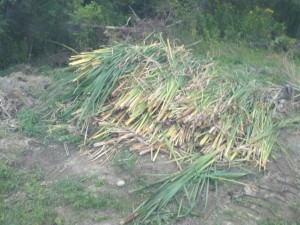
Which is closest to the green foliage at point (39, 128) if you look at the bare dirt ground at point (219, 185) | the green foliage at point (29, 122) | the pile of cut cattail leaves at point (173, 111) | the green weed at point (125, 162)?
the green foliage at point (29, 122)

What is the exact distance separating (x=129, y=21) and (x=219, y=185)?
17.2 feet

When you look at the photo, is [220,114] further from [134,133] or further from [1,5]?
[1,5]

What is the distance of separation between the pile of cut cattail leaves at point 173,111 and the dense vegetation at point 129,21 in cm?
235

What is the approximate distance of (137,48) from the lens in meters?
7.77

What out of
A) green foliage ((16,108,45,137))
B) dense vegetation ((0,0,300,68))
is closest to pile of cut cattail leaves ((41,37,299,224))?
green foliage ((16,108,45,137))

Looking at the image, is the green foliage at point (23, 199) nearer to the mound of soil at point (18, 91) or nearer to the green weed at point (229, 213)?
the mound of soil at point (18, 91)

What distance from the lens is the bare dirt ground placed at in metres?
5.80

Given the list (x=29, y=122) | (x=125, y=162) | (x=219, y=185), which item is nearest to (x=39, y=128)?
(x=29, y=122)

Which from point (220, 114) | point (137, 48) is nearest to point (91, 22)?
point (137, 48)

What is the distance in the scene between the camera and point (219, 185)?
20.3ft

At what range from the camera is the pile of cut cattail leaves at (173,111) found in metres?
6.41

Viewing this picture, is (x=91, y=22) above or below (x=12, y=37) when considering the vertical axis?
above

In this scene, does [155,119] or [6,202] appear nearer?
[6,202]

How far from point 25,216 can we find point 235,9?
9.26 m
